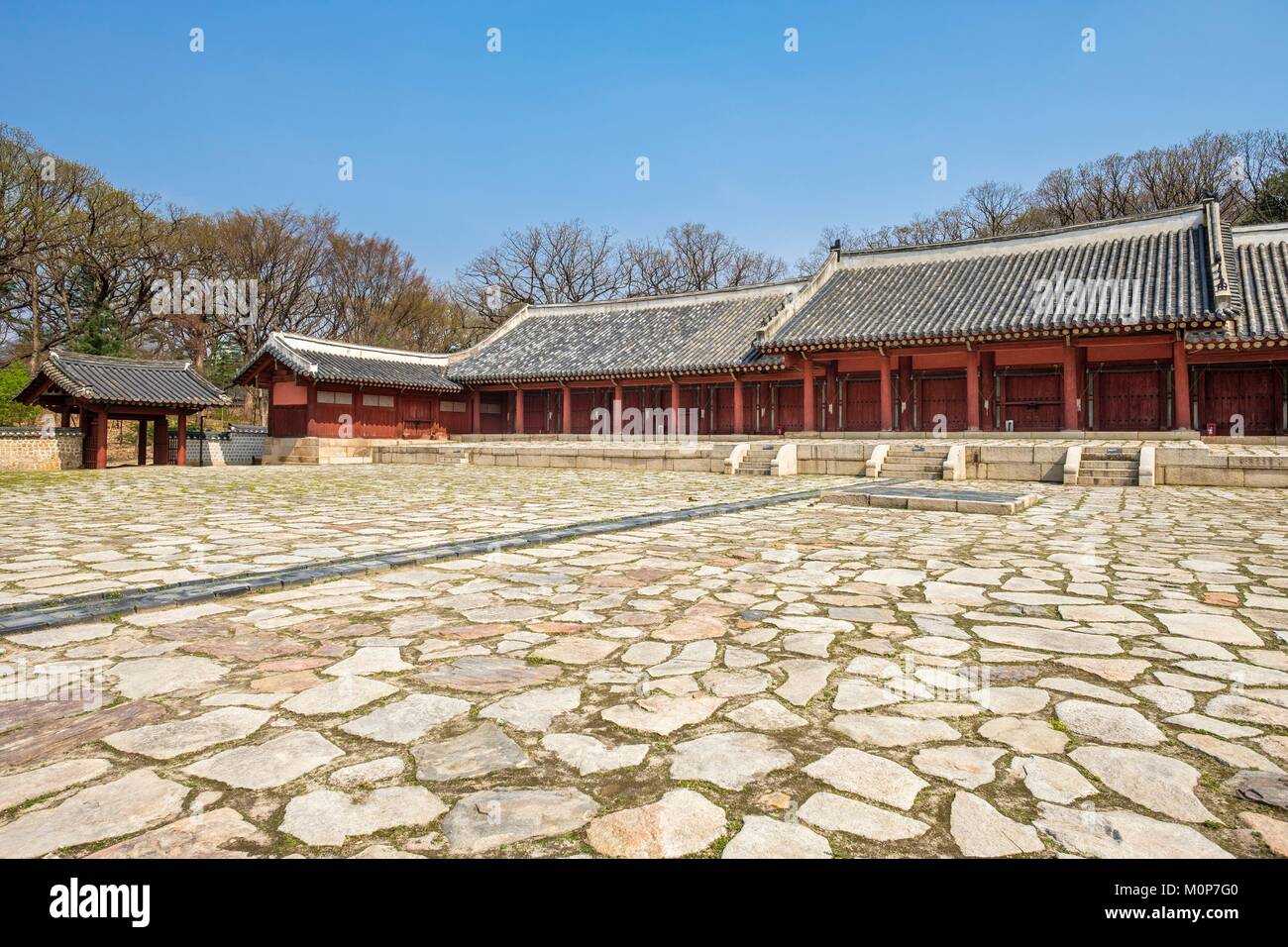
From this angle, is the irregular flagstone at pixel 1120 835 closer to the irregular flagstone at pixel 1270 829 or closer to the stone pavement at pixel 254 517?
the irregular flagstone at pixel 1270 829

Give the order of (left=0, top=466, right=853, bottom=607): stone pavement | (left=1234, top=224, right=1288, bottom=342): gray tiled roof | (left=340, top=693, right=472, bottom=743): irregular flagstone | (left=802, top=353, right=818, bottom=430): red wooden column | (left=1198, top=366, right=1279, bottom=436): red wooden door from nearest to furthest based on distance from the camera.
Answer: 1. (left=340, top=693, right=472, bottom=743): irregular flagstone
2. (left=0, top=466, right=853, bottom=607): stone pavement
3. (left=1234, top=224, right=1288, bottom=342): gray tiled roof
4. (left=1198, top=366, right=1279, bottom=436): red wooden door
5. (left=802, top=353, right=818, bottom=430): red wooden column

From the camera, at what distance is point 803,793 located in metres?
2.09

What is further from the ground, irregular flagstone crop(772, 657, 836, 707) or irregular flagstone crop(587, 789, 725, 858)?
irregular flagstone crop(772, 657, 836, 707)

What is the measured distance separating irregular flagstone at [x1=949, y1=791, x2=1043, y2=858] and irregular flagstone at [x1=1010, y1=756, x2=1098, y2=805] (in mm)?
209

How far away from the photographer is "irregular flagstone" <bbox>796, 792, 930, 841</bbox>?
1.88 metres

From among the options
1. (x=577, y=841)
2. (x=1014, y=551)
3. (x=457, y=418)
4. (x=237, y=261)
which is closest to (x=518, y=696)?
(x=577, y=841)

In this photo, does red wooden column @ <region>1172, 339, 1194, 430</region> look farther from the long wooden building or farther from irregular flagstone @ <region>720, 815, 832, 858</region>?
irregular flagstone @ <region>720, 815, 832, 858</region>

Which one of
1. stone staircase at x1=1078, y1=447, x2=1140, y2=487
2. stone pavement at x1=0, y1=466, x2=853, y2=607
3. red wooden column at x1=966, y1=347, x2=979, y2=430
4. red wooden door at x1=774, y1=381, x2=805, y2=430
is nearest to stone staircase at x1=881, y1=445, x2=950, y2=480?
stone pavement at x1=0, y1=466, x2=853, y2=607

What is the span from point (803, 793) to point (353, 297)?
47034 millimetres

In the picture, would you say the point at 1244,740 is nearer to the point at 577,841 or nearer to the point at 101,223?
the point at 577,841

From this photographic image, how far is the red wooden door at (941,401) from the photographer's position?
22.1 m

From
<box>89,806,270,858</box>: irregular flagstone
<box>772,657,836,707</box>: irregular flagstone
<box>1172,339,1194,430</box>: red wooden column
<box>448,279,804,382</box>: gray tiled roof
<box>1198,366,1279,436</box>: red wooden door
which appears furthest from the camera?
<box>448,279,804,382</box>: gray tiled roof

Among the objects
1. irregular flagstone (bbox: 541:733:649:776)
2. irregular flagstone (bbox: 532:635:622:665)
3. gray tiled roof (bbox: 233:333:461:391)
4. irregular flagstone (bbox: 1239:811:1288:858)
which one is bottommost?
irregular flagstone (bbox: 1239:811:1288:858)

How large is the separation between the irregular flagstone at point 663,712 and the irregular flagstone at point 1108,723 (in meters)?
1.28
